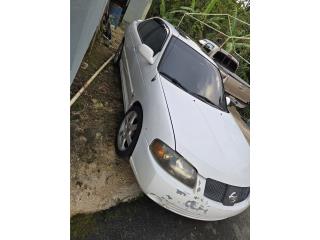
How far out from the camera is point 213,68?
4832 millimetres

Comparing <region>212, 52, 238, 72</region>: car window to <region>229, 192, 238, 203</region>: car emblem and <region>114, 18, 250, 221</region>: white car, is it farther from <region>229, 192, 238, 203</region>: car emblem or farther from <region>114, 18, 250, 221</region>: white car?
<region>229, 192, 238, 203</region>: car emblem

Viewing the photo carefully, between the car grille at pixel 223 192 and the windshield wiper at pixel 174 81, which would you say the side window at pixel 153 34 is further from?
the car grille at pixel 223 192

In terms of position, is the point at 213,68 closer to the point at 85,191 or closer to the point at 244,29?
the point at 85,191

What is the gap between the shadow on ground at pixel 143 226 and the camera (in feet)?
10.0

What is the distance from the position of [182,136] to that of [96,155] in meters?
1.09

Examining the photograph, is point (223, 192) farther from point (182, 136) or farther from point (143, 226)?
point (143, 226)

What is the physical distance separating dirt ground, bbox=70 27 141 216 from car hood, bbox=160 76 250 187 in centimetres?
91

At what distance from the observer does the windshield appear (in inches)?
166

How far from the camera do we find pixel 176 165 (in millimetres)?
3234

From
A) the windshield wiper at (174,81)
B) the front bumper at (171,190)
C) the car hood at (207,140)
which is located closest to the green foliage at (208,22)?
the windshield wiper at (174,81)
